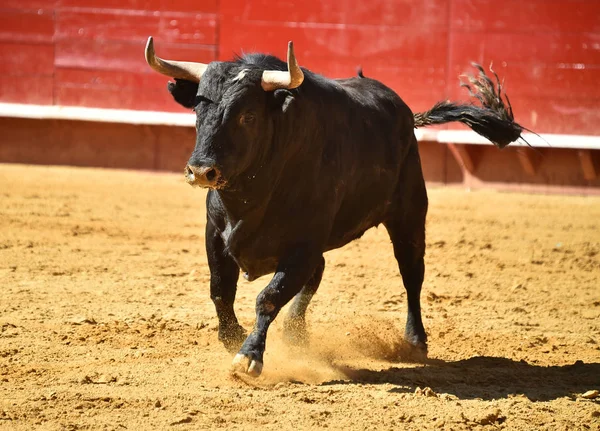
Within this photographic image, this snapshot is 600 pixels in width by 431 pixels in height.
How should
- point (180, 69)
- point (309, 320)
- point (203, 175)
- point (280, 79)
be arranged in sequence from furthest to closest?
point (309, 320), point (180, 69), point (280, 79), point (203, 175)

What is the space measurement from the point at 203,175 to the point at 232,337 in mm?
865

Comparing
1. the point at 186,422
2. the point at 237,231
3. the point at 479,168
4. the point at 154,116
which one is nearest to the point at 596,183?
the point at 479,168

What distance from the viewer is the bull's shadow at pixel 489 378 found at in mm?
3857

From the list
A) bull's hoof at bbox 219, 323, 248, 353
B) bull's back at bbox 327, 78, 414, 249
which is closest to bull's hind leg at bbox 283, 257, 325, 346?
bull's back at bbox 327, 78, 414, 249

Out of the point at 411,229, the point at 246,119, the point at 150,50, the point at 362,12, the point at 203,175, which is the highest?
the point at 362,12

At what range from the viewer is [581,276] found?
634 cm

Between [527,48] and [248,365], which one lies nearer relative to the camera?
[248,365]

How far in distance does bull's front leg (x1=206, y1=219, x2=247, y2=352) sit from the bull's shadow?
0.45 m

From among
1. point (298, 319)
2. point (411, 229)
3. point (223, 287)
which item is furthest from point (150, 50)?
point (411, 229)

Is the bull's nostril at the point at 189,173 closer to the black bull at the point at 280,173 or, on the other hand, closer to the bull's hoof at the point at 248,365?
the black bull at the point at 280,173

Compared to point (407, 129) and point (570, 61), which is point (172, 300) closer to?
point (407, 129)

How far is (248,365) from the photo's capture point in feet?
11.7

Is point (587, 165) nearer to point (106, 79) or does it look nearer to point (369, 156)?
point (106, 79)

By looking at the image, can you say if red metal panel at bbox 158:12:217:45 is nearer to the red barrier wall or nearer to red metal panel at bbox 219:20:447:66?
the red barrier wall
